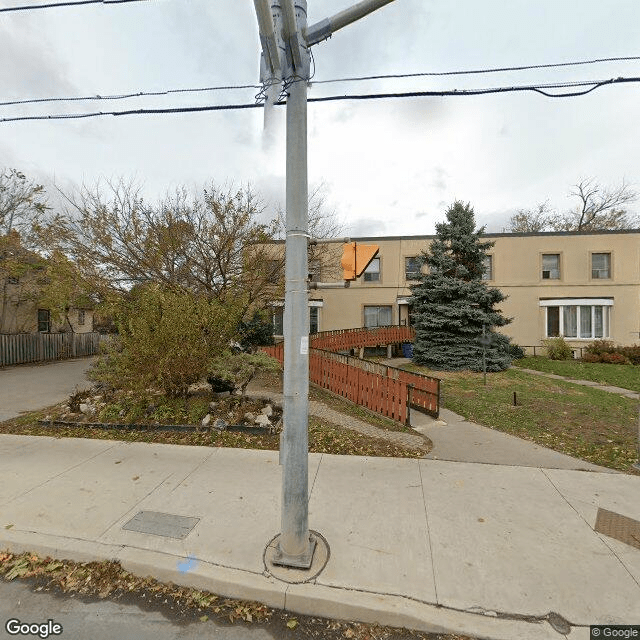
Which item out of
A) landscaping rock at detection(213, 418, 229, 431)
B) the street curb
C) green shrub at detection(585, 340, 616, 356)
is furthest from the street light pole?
green shrub at detection(585, 340, 616, 356)

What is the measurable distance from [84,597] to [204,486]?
1.52 m

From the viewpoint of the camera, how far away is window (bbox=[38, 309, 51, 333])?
2002cm

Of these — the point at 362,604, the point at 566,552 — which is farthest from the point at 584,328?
the point at 362,604

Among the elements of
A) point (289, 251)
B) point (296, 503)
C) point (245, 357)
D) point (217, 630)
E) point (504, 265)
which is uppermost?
point (504, 265)

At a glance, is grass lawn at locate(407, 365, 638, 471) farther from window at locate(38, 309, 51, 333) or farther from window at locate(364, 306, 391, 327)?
window at locate(38, 309, 51, 333)

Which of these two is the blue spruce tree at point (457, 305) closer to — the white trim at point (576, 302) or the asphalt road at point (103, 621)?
the white trim at point (576, 302)

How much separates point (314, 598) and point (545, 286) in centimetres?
2193

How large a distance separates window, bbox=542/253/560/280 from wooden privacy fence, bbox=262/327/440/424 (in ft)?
55.0

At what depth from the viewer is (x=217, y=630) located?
7.23 feet

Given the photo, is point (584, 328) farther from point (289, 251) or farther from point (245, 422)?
point (289, 251)

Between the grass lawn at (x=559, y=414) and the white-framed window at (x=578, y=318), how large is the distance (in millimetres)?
9809

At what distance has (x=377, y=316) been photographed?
20734 mm

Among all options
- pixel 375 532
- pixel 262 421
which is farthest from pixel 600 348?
pixel 375 532

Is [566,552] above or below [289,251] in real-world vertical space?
below
